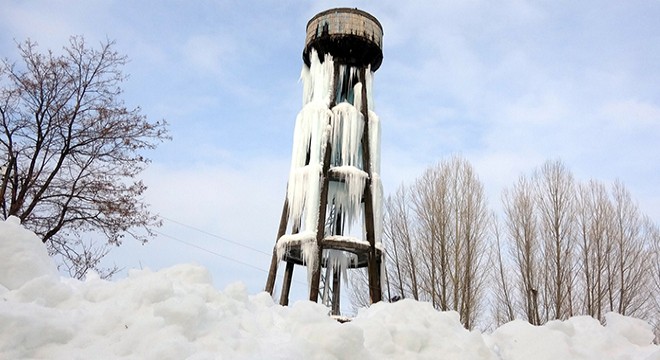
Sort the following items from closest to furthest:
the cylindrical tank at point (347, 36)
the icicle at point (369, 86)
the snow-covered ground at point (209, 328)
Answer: the snow-covered ground at point (209, 328) < the cylindrical tank at point (347, 36) < the icicle at point (369, 86)

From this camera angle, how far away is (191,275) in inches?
161

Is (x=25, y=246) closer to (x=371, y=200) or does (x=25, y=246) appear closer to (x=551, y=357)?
(x=551, y=357)

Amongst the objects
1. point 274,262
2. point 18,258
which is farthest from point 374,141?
point 18,258

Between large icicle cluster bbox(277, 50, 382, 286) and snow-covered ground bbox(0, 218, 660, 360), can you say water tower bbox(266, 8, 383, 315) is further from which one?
snow-covered ground bbox(0, 218, 660, 360)

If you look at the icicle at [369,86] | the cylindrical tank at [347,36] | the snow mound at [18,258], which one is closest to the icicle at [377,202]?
the icicle at [369,86]

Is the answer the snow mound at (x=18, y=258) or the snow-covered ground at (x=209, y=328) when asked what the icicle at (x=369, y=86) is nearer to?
the snow-covered ground at (x=209, y=328)

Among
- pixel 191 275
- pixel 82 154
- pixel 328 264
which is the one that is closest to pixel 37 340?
pixel 191 275

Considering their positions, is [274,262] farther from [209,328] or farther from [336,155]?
[209,328]

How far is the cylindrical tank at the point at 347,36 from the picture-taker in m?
12.6

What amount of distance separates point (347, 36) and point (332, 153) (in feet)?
8.89

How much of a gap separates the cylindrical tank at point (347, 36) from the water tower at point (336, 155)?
0.9 inches

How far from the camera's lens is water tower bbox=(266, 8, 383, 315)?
11.6m

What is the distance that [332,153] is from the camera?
41.1ft

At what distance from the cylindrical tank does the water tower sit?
0.07ft
